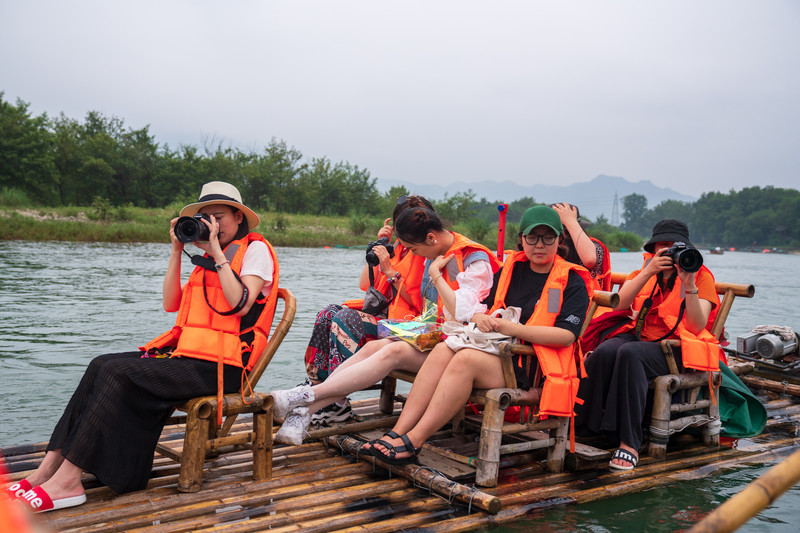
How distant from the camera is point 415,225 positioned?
3.66 m

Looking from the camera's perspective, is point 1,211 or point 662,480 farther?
point 1,211

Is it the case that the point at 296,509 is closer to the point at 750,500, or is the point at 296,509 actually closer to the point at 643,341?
the point at 750,500

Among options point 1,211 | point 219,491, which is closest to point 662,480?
point 219,491

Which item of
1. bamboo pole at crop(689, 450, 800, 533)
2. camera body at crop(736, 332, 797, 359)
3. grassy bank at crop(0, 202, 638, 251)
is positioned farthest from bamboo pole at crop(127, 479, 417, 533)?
grassy bank at crop(0, 202, 638, 251)

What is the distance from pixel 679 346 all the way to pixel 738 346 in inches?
106

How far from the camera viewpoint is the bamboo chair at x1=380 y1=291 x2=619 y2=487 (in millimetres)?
3270

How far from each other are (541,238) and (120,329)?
27.7 feet

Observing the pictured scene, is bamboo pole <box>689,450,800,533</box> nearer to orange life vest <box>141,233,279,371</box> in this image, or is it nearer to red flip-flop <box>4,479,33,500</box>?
orange life vest <box>141,233,279,371</box>

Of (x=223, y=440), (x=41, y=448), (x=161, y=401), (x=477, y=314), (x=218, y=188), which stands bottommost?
(x=41, y=448)

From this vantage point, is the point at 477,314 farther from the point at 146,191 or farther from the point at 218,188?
the point at 146,191

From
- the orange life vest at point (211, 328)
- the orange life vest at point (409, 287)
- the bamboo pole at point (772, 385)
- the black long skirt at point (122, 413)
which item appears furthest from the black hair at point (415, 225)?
the bamboo pole at point (772, 385)

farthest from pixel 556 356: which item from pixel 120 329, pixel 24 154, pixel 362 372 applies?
pixel 24 154

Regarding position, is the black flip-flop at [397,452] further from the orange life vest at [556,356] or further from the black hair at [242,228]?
the black hair at [242,228]

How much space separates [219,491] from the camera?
3.02 m
